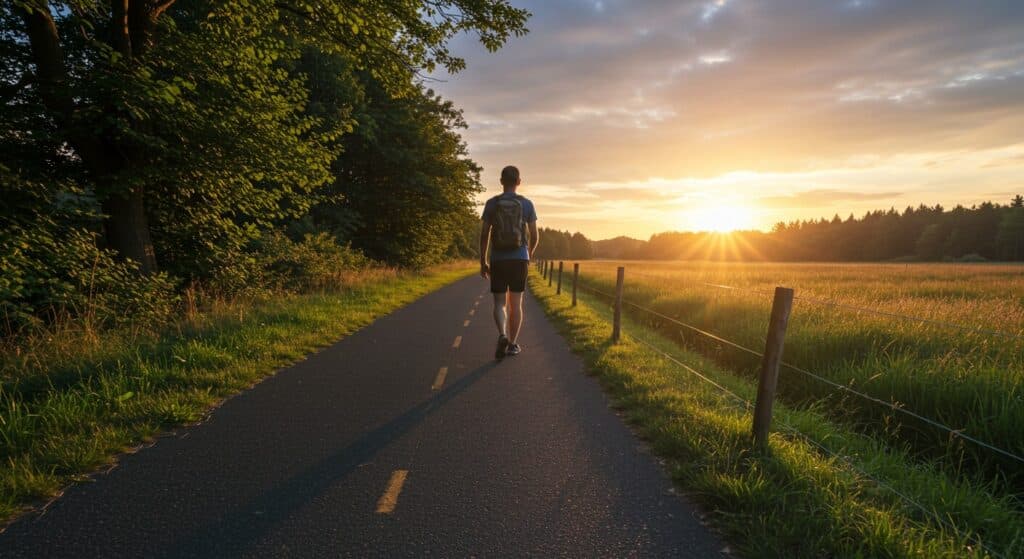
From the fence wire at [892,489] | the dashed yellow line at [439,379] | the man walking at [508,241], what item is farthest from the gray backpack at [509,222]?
the fence wire at [892,489]

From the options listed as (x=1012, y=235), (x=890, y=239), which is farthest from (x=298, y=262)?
(x=890, y=239)

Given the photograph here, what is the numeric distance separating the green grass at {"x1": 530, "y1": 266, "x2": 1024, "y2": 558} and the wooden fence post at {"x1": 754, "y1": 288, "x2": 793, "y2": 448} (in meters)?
0.14

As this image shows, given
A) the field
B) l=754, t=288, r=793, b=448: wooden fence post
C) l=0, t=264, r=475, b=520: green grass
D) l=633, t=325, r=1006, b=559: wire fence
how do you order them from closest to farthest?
l=633, t=325, r=1006, b=559: wire fence
l=0, t=264, r=475, b=520: green grass
l=754, t=288, r=793, b=448: wooden fence post
the field

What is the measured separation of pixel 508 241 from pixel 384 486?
4291mm

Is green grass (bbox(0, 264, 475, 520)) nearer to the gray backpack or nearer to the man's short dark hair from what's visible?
the gray backpack

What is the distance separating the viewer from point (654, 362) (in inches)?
277

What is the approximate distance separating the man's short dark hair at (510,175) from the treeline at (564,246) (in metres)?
149

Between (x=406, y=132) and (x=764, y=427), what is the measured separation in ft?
81.0

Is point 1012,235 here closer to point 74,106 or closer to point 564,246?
point 564,246

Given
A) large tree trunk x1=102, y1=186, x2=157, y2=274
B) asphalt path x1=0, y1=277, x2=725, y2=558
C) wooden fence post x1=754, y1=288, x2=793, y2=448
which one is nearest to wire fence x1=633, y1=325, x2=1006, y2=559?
wooden fence post x1=754, y1=288, x2=793, y2=448

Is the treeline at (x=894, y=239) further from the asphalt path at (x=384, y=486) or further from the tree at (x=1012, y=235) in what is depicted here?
the asphalt path at (x=384, y=486)

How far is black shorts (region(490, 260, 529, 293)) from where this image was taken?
23.6 ft

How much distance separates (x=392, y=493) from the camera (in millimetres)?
3266

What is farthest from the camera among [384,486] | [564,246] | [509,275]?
[564,246]
